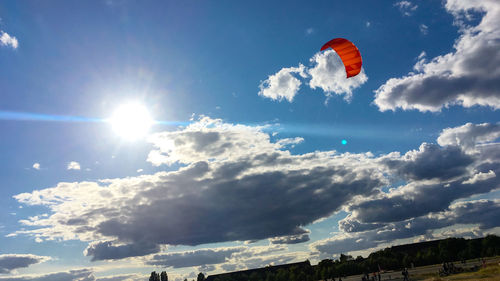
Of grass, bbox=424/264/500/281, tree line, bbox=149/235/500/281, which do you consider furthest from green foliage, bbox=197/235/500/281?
grass, bbox=424/264/500/281

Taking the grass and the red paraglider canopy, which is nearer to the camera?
the red paraglider canopy

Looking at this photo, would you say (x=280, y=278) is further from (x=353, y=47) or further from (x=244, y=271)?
(x=353, y=47)

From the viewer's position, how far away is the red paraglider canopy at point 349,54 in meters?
28.1

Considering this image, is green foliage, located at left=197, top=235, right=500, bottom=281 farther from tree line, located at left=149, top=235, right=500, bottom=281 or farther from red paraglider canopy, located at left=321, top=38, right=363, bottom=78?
red paraglider canopy, located at left=321, top=38, right=363, bottom=78

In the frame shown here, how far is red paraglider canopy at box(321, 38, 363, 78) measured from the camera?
92.3 feet

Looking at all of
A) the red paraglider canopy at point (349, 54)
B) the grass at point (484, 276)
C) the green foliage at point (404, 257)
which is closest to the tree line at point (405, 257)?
the green foliage at point (404, 257)

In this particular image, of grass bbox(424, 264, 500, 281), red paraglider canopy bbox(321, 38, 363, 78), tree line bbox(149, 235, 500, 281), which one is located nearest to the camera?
red paraglider canopy bbox(321, 38, 363, 78)

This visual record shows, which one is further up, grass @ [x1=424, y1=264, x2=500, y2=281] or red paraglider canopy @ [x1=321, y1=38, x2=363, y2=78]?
red paraglider canopy @ [x1=321, y1=38, x2=363, y2=78]

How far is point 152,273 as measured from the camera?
17600 centimetres

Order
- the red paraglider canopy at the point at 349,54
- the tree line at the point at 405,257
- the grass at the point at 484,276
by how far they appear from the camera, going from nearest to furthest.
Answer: the red paraglider canopy at the point at 349,54 → the grass at the point at 484,276 → the tree line at the point at 405,257

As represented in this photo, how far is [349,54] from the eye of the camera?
28.3m

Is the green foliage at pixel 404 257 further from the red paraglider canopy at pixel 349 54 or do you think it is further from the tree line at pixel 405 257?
the red paraglider canopy at pixel 349 54

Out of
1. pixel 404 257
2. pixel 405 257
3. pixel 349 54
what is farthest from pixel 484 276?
pixel 404 257

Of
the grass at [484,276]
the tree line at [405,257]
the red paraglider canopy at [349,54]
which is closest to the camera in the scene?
the red paraglider canopy at [349,54]
